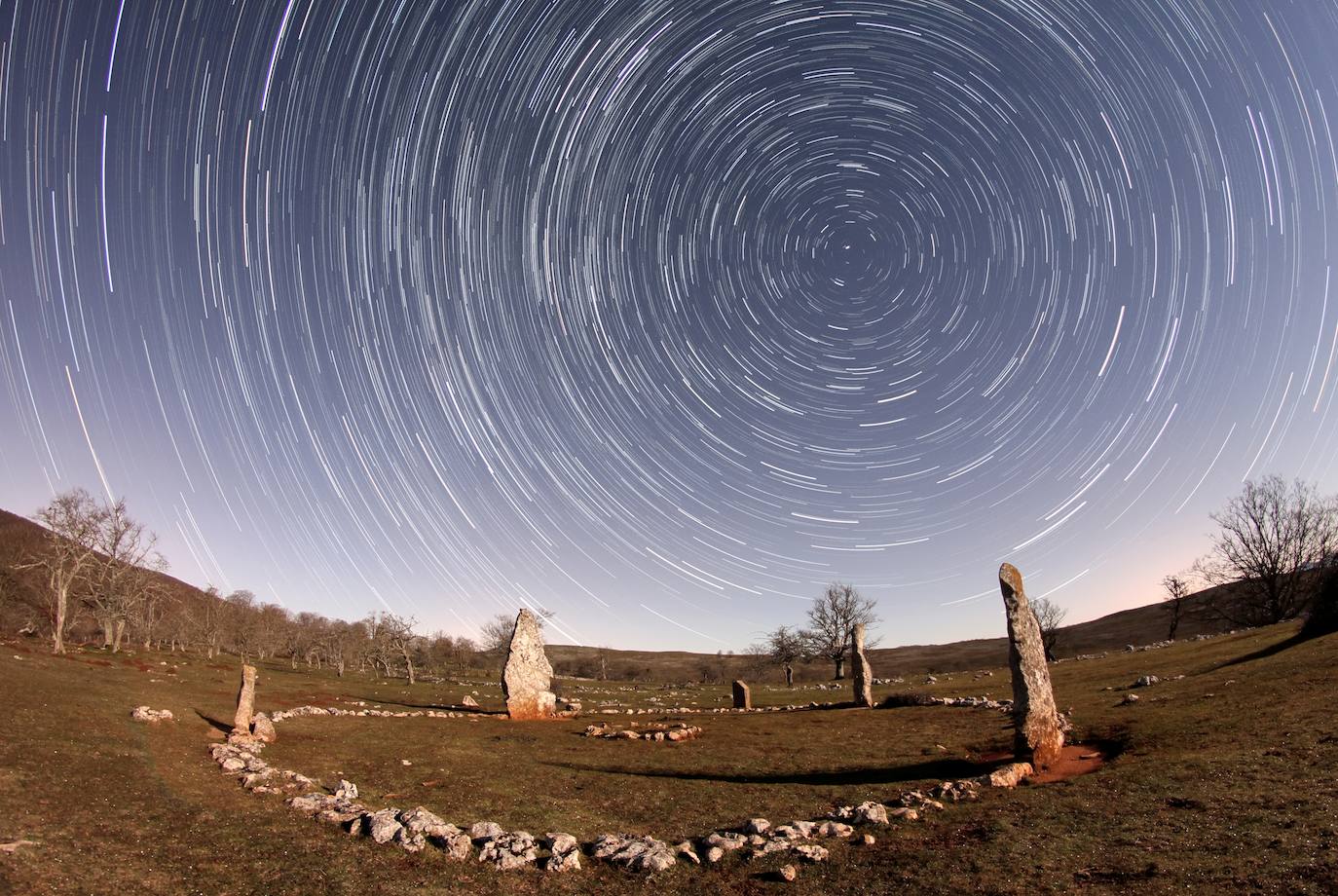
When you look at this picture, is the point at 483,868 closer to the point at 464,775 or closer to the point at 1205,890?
the point at 464,775

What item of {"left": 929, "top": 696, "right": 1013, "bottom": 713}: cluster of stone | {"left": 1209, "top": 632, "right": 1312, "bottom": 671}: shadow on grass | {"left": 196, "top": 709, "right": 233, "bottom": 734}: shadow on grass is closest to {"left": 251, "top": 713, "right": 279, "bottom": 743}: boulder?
{"left": 196, "top": 709, "right": 233, "bottom": 734}: shadow on grass

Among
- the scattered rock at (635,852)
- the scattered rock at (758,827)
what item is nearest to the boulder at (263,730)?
the scattered rock at (635,852)

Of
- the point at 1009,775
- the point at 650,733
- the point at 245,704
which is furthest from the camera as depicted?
the point at 650,733

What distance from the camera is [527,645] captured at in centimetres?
4103

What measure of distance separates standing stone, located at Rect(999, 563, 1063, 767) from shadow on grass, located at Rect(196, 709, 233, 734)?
32355 mm

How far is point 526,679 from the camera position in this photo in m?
40.2

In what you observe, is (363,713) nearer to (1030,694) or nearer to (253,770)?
(253,770)

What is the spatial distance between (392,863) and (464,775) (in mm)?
9659

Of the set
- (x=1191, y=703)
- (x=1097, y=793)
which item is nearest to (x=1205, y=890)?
(x=1097, y=793)

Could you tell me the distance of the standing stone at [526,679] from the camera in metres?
39.5

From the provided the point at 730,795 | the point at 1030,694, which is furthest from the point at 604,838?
the point at 1030,694

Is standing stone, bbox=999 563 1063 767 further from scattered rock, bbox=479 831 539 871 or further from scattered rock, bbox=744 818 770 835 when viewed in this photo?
scattered rock, bbox=479 831 539 871

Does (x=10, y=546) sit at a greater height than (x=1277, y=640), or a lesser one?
greater

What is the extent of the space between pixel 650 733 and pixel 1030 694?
1807 cm
